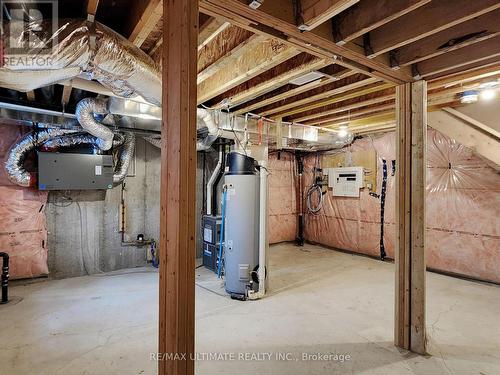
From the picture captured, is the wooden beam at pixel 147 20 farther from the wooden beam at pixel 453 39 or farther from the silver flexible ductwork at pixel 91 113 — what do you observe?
the wooden beam at pixel 453 39

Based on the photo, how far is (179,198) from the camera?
1.16 m

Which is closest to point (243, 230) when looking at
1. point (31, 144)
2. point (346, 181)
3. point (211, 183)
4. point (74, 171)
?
point (211, 183)

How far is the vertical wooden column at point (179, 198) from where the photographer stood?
1.16 metres

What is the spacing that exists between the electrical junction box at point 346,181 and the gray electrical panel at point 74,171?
415cm

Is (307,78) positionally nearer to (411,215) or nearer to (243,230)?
(411,215)

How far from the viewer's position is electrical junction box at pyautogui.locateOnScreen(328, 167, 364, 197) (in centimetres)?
550

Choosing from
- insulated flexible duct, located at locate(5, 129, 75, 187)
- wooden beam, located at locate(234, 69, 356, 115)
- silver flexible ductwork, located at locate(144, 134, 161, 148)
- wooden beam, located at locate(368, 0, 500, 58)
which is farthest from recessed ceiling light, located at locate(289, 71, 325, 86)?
insulated flexible duct, located at locate(5, 129, 75, 187)

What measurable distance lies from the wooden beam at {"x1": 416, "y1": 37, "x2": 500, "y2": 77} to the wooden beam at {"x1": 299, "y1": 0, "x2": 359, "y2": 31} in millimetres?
1120

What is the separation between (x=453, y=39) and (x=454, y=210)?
3229 millimetres

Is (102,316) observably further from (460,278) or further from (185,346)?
(460,278)

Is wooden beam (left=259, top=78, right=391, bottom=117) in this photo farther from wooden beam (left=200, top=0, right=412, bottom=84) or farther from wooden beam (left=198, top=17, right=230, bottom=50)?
wooden beam (left=198, top=17, right=230, bottom=50)

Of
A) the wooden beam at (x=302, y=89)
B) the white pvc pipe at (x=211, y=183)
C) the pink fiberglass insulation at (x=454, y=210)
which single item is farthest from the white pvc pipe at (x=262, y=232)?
the pink fiberglass insulation at (x=454, y=210)

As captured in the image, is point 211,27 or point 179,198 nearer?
point 179,198

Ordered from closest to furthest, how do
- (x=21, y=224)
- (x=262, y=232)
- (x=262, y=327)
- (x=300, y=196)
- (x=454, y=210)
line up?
(x=262, y=327) → (x=262, y=232) → (x=21, y=224) → (x=454, y=210) → (x=300, y=196)
